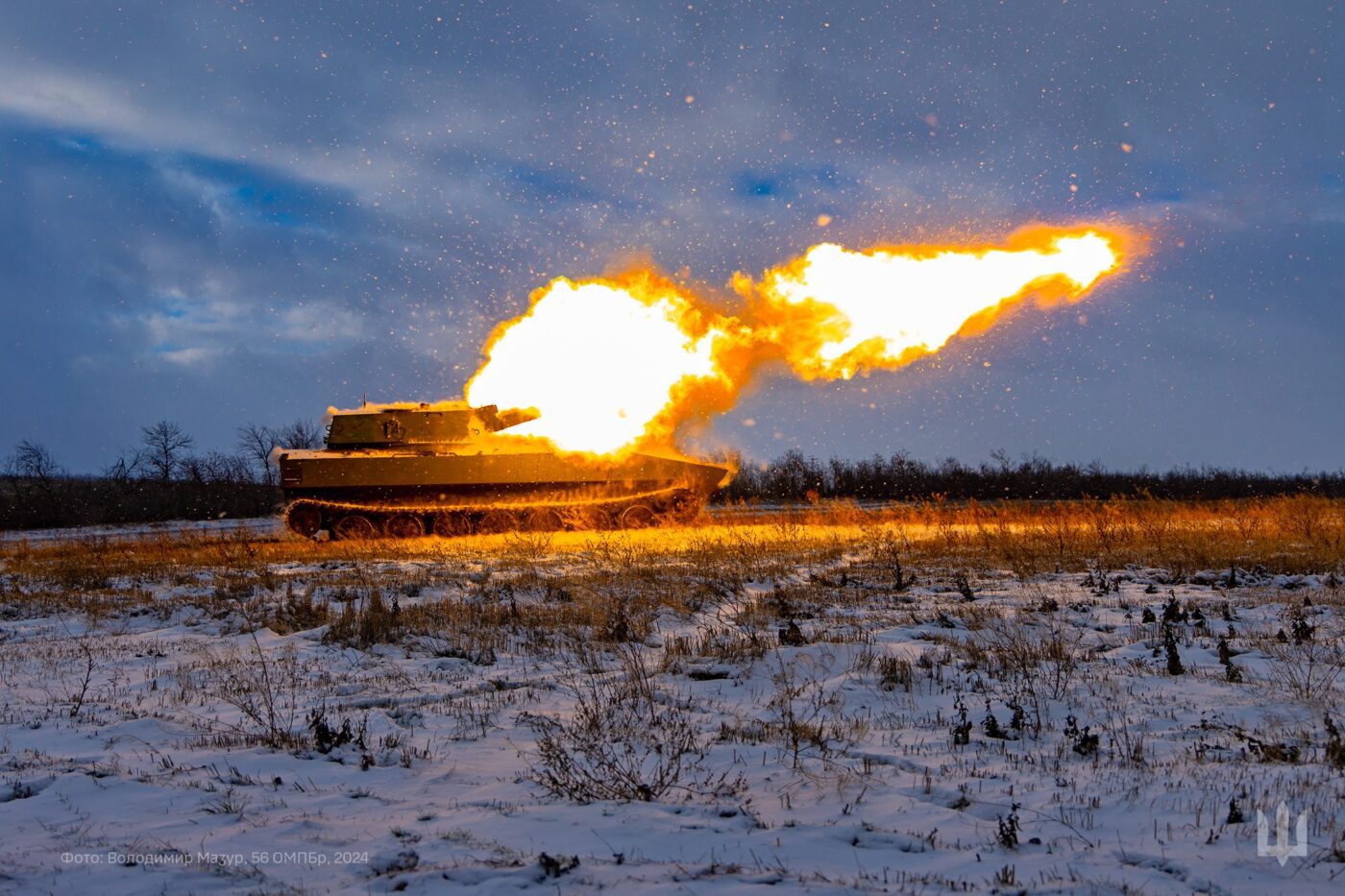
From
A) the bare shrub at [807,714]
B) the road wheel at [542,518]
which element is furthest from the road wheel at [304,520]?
the bare shrub at [807,714]

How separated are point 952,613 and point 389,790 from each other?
6565 millimetres

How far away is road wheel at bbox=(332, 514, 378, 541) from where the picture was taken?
2348cm

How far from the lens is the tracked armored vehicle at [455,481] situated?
23.5 metres

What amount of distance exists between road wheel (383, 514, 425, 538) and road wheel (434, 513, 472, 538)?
0.47m

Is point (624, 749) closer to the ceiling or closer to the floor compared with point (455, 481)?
closer to the floor

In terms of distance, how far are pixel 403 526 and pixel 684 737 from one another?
20.1 metres

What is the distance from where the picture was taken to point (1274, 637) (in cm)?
753

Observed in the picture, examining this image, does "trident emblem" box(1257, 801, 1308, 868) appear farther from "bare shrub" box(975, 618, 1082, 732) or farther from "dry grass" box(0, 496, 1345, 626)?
"dry grass" box(0, 496, 1345, 626)

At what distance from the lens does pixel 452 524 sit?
2392cm

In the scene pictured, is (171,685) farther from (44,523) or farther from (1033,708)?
(44,523)

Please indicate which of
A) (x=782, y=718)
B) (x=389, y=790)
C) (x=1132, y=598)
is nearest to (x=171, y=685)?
(x=389, y=790)

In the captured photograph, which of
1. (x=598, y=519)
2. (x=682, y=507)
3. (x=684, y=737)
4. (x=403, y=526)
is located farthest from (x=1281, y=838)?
(x=403, y=526)

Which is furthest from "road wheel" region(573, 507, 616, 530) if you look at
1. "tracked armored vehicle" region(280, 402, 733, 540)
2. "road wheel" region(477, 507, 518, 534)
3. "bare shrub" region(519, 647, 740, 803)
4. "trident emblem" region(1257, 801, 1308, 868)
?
"trident emblem" region(1257, 801, 1308, 868)

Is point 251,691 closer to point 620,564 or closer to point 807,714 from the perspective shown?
point 807,714
